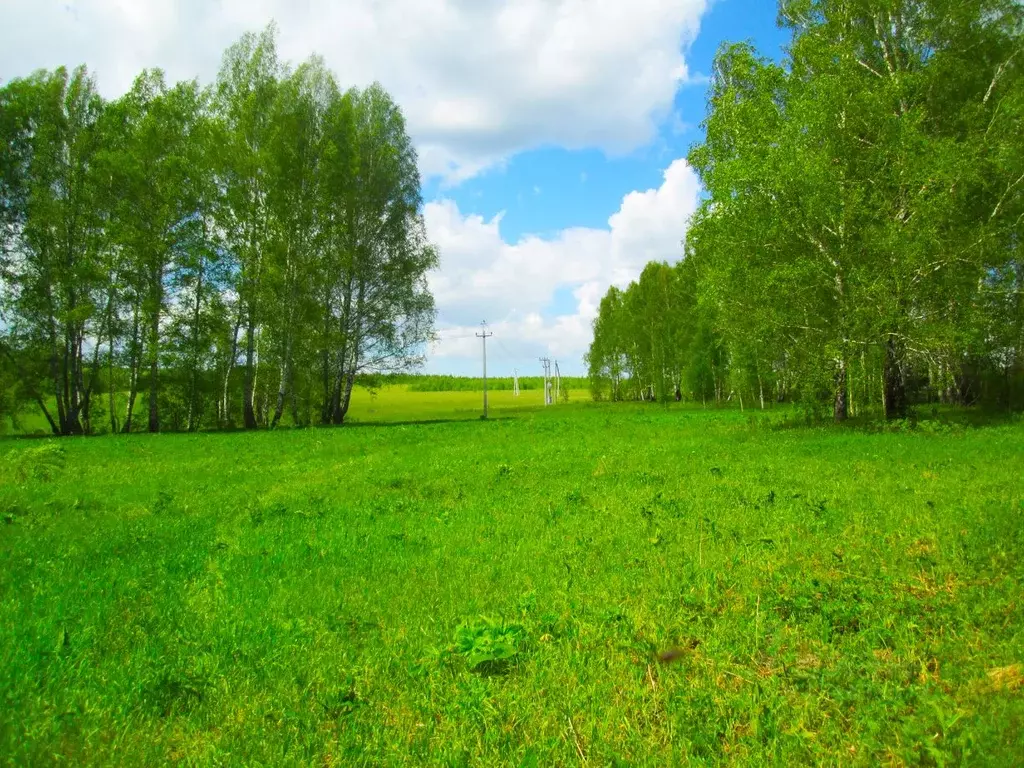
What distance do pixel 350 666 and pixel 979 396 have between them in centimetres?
3618

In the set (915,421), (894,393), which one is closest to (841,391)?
(915,421)

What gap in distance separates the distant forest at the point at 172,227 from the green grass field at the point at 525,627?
83.6 feet

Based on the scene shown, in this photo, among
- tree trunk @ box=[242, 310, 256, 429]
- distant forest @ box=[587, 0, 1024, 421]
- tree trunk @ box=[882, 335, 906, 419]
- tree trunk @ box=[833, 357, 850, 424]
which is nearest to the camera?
distant forest @ box=[587, 0, 1024, 421]

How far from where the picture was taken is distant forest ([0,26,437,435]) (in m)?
35.0

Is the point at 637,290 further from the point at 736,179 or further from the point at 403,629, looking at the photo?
the point at 403,629

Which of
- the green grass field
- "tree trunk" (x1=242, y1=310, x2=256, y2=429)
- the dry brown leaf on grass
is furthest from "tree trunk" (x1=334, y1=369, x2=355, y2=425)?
the dry brown leaf on grass

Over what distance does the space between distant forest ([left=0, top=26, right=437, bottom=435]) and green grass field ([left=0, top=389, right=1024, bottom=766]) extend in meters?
25.5

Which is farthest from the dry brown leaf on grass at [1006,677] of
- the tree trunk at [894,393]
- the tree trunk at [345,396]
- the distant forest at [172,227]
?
the tree trunk at [345,396]

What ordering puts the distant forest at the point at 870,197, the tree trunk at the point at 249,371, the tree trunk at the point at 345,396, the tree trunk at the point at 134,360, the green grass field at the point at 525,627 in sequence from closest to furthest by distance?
the green grass field at the point at 525,627, the distant forest at the point at 870,197, the tree trunk at the point at 134,360, the tree trunk at the point at 249,371, the tree trunk at the point at 345,396

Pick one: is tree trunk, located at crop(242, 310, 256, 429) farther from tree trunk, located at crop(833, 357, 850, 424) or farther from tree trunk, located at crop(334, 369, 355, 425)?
tree trunk, located at crop(833, 357, 850, 424)

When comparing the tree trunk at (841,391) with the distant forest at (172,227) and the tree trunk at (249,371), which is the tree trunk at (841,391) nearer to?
the distant forest at (172,227)

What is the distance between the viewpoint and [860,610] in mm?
5930

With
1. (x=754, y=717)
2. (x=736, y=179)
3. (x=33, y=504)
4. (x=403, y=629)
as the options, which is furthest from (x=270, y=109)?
(x=754, y=717)

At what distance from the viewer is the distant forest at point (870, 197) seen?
72.4 feet
